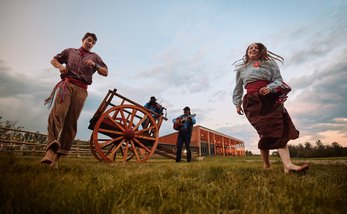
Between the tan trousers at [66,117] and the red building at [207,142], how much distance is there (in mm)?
16074

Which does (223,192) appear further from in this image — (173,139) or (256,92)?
(173,139)

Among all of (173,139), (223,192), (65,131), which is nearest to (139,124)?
(65,131)

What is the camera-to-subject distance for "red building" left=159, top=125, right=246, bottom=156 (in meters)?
22.8

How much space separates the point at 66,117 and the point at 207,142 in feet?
78.5

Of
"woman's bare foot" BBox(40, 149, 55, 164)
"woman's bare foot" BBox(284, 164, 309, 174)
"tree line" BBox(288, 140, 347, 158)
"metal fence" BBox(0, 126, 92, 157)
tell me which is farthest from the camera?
"tree line" BBox(288, 140, 347, 158)

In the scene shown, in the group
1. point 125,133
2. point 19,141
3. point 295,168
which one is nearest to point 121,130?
point 125,133

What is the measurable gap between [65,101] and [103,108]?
1.89 meters

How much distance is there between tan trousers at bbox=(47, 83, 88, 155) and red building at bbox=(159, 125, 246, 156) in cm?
1607

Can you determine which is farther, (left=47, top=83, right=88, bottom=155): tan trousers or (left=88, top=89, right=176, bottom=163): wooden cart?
(left=88, top=89, right=176, bottom=163): wooden cart

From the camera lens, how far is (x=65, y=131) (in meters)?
2.85

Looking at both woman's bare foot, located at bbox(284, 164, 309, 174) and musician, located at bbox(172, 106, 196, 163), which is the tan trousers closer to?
woman's bare foot, located at bbox(284, 164, 309, 174)

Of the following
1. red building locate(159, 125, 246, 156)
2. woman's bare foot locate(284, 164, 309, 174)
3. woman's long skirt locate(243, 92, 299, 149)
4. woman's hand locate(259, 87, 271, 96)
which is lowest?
woman's bare foot locate(284, 164, 309, 174)

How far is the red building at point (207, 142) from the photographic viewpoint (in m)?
22.8

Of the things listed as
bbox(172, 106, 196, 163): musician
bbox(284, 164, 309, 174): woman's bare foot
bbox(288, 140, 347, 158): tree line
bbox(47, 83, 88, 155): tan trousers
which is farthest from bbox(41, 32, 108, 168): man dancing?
bbox(288, 140, 347, 158): tree line
